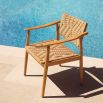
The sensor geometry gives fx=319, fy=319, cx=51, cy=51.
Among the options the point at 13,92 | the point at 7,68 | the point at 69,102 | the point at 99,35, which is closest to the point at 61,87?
the point at 69,102

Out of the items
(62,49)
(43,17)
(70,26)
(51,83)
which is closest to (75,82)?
(51,83)

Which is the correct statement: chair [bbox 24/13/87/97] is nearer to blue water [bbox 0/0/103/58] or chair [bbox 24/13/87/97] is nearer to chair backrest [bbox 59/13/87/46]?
chair backrest [bbox 59/13/87/46]

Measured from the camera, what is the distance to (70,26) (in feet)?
14.7

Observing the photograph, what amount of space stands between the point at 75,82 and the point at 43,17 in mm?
2783

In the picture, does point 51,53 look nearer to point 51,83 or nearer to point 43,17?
point 51,83

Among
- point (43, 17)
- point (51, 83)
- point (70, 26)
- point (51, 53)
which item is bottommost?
point (51, 83)

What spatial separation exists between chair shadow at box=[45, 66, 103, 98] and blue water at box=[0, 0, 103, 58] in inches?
45.1

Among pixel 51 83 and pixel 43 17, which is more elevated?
pixel 43 17

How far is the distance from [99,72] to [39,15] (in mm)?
2681

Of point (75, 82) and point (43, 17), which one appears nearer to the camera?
point (75, 82)

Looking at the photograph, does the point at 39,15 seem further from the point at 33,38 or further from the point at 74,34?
the point at 74,34

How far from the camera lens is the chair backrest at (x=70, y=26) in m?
4.29

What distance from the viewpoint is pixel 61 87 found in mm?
4422

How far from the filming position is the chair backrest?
14.1ft
